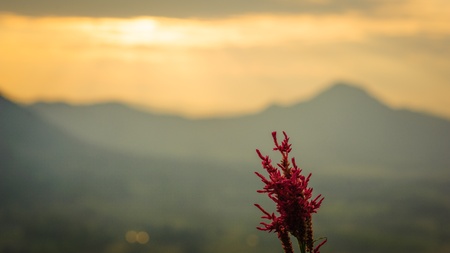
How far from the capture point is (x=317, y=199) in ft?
19.1

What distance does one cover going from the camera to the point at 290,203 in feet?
18.6

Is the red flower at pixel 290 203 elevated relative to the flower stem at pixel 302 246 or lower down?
elevated

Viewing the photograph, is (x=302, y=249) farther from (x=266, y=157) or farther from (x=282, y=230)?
(x=266, y=157)

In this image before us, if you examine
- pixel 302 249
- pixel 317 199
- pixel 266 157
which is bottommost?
pixel 302 249

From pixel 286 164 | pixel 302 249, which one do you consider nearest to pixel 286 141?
pixel 286 164

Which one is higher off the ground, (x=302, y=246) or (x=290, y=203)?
(x=290, y=203)

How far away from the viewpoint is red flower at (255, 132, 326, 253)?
222 inches

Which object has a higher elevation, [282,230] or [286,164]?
[286,164]

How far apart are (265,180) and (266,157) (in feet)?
0.69

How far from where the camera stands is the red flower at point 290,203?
18.5 ft

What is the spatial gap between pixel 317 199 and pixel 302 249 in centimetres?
47

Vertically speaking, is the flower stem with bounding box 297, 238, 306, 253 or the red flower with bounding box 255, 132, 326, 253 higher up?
the red flower with bounding box 255, 132, 326, 253

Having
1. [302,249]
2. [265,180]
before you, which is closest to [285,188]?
[265,180]

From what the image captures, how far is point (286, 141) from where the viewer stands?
586cm
